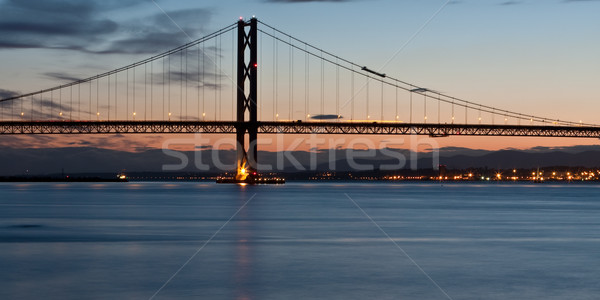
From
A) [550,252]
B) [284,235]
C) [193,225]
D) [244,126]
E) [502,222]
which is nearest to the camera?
[550,252]

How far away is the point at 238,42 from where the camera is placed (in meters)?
91.8

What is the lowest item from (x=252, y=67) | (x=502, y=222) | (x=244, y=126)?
(x=502, y=222)

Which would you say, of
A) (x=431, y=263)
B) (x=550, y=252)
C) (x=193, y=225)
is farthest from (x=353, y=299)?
(x=193, y=225)

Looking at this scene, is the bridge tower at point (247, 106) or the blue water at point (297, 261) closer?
the blue water at point (297, 261)

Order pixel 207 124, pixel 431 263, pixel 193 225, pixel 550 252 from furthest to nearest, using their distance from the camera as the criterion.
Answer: pixel 207 124
pixel 193 225
pixel 550 252
pixel 431 263

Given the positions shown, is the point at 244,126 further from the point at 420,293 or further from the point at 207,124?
the point at 420,293

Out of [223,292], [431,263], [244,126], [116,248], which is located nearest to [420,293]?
[223,292]

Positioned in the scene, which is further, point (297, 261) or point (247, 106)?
point (247, 106)

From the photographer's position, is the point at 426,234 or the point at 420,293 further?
the point at 426,234

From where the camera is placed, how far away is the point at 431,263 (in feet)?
53.1

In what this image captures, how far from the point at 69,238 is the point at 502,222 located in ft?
56.3

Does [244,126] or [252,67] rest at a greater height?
[252,67]

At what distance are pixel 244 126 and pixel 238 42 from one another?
1129 cm

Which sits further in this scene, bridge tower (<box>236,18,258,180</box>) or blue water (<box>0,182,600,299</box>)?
bridge tower (<box>236,18,258,180</box>)
